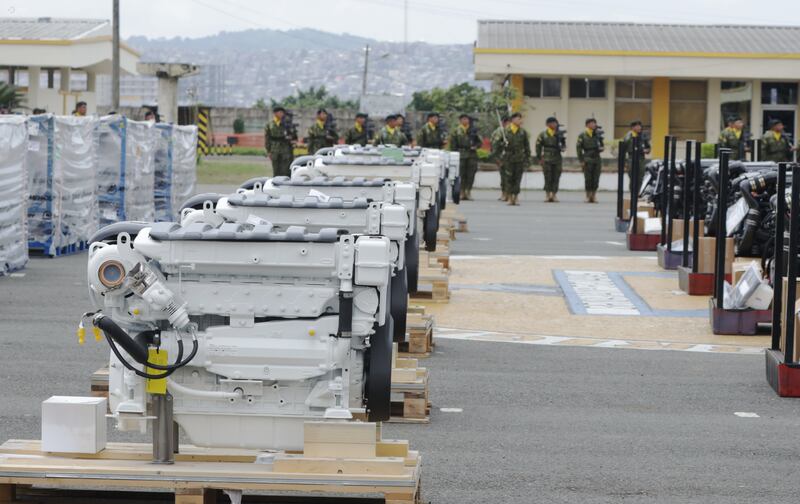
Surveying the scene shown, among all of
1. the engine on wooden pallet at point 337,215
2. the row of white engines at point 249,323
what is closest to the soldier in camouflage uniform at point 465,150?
the engine on wooden pallet at point 337,215

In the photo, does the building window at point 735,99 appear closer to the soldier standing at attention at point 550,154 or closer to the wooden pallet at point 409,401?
the soldier standing at attention at point 550,154

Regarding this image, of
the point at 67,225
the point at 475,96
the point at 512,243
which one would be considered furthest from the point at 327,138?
the point at 475,96

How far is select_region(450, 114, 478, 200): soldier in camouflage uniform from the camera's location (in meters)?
37.8

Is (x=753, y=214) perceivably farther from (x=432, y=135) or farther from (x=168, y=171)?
(x=432, y=135)

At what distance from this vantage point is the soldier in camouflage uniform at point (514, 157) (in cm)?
3738

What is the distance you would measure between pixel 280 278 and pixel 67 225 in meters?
15.4

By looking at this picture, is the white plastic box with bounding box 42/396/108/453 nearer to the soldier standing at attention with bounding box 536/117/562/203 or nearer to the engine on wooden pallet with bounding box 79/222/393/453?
the engine on wooden pallet with bounding box 79/222/393/453

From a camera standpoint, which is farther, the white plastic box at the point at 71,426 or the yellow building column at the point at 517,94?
the yellow building column at the point at 517,94

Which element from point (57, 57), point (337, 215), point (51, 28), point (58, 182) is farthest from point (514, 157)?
point (51, 28)

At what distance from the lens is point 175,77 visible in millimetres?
57312

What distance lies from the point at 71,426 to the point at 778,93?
5406cm

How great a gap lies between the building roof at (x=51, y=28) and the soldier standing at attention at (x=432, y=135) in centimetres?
2963

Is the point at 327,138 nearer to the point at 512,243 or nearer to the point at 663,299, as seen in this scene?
the point at 512,243

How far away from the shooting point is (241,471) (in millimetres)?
6773
